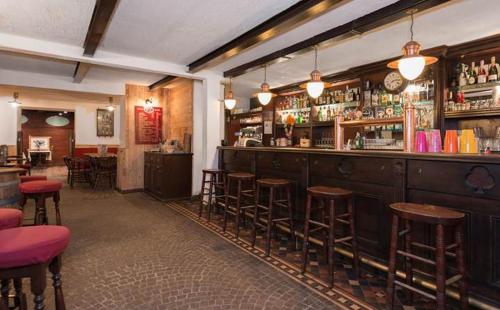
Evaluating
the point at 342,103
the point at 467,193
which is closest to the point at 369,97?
the point at 342,103

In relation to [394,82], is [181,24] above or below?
above

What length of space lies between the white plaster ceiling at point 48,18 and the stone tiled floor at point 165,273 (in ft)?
8.32

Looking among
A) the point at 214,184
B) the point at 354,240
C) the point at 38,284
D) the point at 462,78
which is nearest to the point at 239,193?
the point at 214,184

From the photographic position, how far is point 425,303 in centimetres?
208

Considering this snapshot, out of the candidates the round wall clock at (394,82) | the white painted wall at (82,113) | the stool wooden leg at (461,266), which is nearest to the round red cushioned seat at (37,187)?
the stool wooden leg at (461,266)

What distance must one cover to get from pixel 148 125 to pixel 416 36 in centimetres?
564

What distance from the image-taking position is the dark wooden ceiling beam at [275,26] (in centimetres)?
260

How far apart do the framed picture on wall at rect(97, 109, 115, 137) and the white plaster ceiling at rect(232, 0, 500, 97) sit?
8.04 metres

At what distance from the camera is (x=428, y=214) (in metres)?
1.73

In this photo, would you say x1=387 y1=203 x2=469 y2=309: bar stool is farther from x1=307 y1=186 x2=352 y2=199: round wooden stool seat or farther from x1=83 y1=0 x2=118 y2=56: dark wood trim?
x1=83 y1=0 x2=118 y2=56: dark wood trim

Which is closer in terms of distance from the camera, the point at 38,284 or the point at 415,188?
the point at 38,284

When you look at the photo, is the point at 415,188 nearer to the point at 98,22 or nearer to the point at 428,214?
the point at 428,214

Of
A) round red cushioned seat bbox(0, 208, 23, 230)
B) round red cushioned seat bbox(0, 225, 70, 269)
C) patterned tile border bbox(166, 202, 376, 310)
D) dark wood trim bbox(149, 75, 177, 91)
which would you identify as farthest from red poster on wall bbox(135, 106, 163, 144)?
round red cushioned seat bbox(0, 225, 70, 269)

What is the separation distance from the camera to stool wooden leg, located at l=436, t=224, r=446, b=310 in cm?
162
